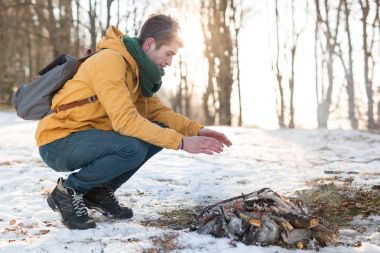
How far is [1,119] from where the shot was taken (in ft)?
48.7

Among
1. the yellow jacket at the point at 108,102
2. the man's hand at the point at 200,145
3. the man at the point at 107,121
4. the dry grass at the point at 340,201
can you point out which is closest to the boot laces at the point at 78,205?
the man at the point at 107,121

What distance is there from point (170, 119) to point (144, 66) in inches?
27.2

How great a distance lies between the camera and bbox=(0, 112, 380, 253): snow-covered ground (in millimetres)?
2953

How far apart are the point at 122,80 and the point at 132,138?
16.3 inches

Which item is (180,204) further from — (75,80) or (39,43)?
(39,43)

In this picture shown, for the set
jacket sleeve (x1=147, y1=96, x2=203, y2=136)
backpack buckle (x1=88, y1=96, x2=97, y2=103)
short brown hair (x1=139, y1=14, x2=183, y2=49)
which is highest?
short brown hair (x1=139, y1=14, x2=183, y2=49)

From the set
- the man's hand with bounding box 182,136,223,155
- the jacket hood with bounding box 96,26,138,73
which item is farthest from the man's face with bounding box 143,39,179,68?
the man's hand with bounding box 182,136,223,155

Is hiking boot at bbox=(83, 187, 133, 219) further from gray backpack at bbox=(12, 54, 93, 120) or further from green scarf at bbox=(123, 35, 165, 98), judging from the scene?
green scarf at bbox=(123, 35, 165, 98)

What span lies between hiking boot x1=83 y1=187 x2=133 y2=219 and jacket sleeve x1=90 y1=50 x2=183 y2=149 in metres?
0.79

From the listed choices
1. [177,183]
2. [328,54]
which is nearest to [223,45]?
[328,54]

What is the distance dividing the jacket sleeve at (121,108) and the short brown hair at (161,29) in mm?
354

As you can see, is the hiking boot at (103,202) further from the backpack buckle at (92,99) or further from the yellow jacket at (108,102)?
the backpack buckle at (92,99)

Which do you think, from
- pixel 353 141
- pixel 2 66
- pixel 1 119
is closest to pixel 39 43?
pixel 2 66

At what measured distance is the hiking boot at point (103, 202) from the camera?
11.7 feet
